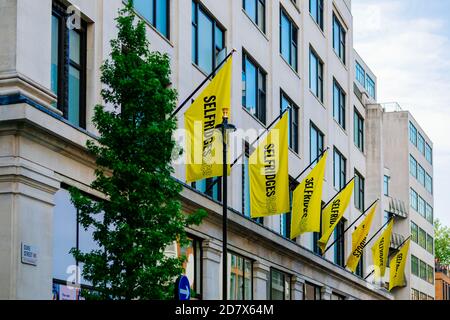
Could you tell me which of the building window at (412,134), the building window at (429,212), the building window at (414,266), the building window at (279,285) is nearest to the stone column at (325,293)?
the building window at (279,285)

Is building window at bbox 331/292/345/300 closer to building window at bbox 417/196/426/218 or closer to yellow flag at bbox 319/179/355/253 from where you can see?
yellow flag at bbox 319/179/355/253

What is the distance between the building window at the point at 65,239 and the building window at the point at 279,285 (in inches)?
724

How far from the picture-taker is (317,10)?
55312 millimetres

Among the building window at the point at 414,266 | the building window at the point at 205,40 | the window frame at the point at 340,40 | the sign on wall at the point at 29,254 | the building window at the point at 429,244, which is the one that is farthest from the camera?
the building window at the point at 429,244

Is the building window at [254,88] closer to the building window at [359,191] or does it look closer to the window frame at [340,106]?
the window frame at [340,106]

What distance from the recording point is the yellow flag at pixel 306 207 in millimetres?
38969

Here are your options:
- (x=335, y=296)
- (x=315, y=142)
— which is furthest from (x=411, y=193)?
(x=315, y=142)

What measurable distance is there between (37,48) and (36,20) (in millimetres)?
684

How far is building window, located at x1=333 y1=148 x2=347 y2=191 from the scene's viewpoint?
57.3 meters

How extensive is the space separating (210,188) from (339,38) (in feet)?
96.6

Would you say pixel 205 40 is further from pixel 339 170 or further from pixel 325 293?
pixel 339 170

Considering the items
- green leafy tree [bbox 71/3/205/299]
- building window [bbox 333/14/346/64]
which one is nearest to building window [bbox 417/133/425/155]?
building window [bbox 333/14/346/64]
